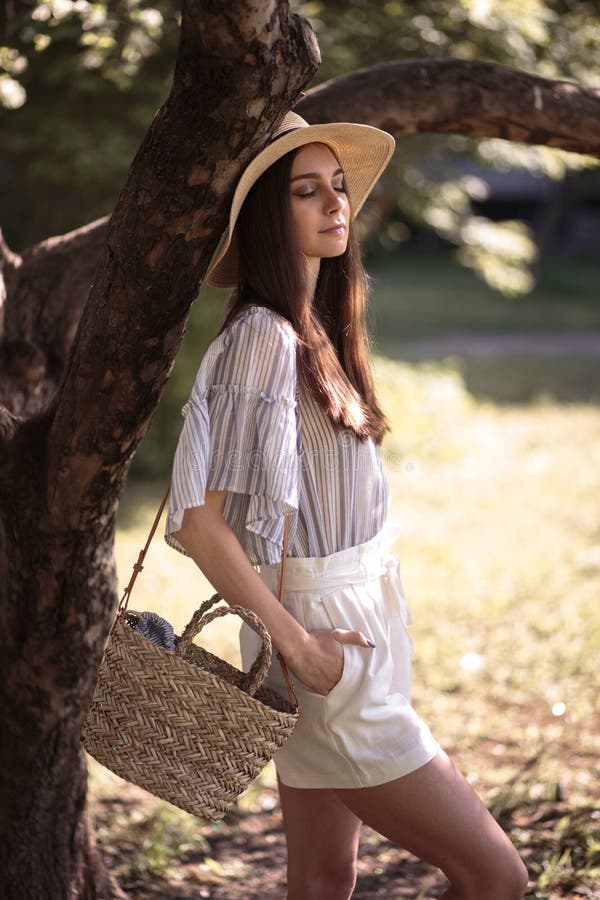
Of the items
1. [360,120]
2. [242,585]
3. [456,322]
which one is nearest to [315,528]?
[242,585]

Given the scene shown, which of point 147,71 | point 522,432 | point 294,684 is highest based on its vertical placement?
point 147,71

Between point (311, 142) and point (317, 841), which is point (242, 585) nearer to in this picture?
point (317, 841)

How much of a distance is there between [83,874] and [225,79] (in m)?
2.15

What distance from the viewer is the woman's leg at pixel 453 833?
2137 mm

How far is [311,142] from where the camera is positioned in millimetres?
2408

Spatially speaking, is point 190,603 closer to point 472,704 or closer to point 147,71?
point 472,704

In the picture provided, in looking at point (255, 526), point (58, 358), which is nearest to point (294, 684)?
point (255, 526)

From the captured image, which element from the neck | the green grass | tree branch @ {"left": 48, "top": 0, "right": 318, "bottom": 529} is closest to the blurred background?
the neck

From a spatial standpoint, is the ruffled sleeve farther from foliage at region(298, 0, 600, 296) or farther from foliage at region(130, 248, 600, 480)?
foliage at region(298, 0, 600, 296)

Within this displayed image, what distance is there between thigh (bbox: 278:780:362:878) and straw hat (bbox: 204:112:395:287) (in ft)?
3.85

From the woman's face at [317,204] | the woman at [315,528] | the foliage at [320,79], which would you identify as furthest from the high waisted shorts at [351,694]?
the foliage at [320,79]

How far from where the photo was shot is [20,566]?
2803 mm

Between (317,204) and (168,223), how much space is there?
345 millimetres

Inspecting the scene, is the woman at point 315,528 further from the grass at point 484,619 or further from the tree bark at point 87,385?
the grass at point 484,619
